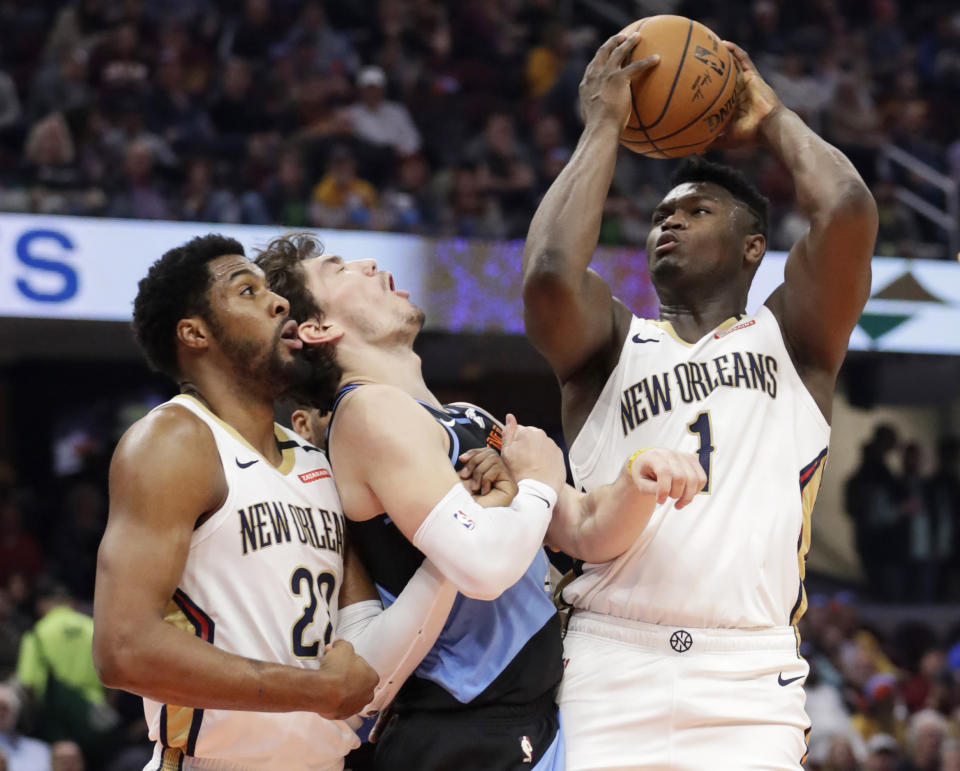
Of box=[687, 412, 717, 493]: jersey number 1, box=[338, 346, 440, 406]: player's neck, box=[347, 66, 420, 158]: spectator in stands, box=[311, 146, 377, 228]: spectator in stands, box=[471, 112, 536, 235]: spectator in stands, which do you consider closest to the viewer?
box=[687, 412, 717, 493]: jersey number 1

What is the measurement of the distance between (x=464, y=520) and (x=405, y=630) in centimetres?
34

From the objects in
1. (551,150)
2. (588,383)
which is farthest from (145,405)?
(588,383)

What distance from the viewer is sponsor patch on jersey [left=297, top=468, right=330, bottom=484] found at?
348cm

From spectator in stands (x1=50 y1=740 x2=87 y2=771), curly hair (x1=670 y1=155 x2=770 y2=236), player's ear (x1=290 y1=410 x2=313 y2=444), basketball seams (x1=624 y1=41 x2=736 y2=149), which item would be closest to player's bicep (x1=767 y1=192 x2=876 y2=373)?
curly hair (x1=670 y1=155 x2=770 y2=236)

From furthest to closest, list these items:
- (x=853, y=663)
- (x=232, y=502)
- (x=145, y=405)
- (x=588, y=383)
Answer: (x=145, y=405), (x=853, y=663), (x=588, y=383), (x=232, y=502)

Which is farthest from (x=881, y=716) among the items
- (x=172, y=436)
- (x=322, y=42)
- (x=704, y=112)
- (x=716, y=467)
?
(x=172, y=436)

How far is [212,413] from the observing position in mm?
3422

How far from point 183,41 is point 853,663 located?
333 inches

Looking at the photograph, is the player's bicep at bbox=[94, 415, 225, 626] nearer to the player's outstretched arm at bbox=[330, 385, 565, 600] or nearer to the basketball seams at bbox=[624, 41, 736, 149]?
the player's outstretched arm at bbox=[330, 385, 565, 600]

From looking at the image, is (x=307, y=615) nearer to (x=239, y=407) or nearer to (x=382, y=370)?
(x=239, y=407)

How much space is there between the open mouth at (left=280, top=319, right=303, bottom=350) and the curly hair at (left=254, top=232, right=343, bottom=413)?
4.0 inches

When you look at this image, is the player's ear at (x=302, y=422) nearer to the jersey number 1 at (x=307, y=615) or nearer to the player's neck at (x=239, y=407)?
the player's neck at (x=239, y=407)

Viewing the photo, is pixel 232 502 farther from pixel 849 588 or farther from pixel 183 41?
pixel 849 588

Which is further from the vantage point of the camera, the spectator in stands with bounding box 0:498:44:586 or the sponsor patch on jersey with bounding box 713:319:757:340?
the spectator in stands with bounding box 0:498:44:586
